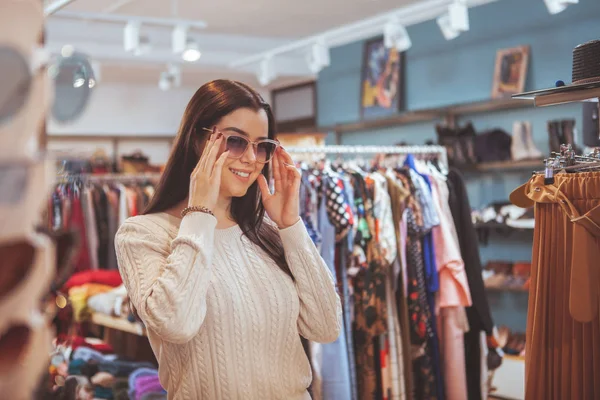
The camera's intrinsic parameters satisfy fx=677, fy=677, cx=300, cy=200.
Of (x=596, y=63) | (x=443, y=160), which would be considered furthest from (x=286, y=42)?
(x=596, y=63)

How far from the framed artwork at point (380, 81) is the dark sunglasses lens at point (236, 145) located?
Result: 5843 mm

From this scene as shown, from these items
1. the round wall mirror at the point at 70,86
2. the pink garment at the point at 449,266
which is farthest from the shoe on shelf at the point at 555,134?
the round wall mirror at the point at 70,86

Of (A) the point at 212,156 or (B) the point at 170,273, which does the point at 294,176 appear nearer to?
(A) the point at 212,156

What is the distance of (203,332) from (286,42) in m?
7.18

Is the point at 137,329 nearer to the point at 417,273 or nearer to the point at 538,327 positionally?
the point at 417,273

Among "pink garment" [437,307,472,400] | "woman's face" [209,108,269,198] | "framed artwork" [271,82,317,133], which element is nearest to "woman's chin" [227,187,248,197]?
"woman's face" [209,108,269,198]

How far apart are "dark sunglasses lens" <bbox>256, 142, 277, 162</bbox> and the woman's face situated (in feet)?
0.07

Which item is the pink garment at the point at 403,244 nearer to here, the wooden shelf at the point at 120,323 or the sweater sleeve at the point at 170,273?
the wooden shelf at the point at 120,323

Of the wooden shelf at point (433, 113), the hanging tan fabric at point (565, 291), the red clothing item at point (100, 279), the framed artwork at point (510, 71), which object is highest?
the framed artwork at point (510, 71)

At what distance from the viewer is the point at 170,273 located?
155 centimetres

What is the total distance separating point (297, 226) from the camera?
1.85 meters

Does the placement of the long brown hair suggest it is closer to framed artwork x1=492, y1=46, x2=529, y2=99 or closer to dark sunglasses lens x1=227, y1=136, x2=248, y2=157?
dark sunglasses lens x1=227, y1=136, x2=248, y2=157

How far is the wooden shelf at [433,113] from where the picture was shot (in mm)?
5879

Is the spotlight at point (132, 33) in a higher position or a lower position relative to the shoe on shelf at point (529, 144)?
higher
